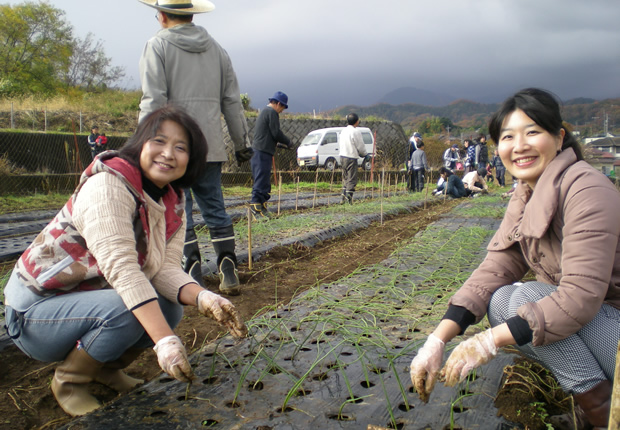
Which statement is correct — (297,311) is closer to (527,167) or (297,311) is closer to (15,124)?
(527,167)

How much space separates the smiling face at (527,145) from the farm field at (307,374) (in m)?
0.62

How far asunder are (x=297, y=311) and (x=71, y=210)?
1.02m

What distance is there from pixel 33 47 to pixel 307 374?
80.7 ft

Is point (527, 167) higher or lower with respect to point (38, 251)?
higher

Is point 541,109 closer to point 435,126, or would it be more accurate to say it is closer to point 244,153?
point 244,153

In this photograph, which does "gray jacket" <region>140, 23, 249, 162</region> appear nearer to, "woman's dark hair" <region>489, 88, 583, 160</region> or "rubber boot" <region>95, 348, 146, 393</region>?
"rubber boot" <region>95, 348, 146, 393</region>

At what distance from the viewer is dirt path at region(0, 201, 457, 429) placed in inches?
58.2

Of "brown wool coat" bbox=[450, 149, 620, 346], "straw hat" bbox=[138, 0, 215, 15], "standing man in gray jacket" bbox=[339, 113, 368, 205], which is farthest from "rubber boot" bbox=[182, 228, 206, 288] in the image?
"standing man in gray jacket" bbox=[339, 113, 368, 205]

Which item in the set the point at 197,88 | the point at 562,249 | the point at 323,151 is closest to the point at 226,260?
the point at 197,88

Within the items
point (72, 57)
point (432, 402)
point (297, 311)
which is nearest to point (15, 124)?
point (72, 57)

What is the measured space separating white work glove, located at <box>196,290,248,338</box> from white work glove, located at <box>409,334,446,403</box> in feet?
1.71

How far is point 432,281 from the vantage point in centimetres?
251

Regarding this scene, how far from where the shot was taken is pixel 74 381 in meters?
1.36

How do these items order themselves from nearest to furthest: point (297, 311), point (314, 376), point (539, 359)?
point (539, 359), point (314, 376), point (297, 311)
